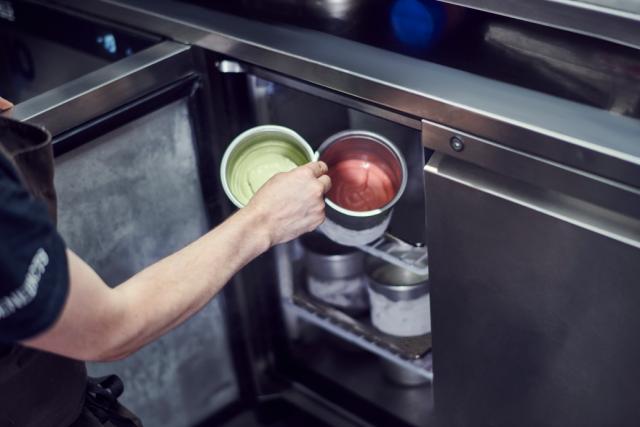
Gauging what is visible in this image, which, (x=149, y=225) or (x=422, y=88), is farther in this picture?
(x=149, y=225)

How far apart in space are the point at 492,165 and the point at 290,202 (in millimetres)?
308

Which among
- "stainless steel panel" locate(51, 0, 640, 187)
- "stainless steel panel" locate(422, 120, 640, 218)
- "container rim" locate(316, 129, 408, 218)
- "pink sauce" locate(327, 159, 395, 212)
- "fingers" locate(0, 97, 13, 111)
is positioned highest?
"stainless steel panel" locate(51, 0, 640, 187)

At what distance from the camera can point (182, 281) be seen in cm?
118

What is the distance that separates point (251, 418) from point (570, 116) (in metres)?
1.17

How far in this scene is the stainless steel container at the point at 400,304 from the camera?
1.73 metres

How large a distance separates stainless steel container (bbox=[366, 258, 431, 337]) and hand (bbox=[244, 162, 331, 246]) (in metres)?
0.40

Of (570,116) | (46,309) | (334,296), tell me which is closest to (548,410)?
(570,116)

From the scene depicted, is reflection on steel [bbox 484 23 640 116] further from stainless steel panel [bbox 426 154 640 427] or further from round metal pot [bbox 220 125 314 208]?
round metal pot [bbox 220 125 314 208]

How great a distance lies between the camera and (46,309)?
0.95 m

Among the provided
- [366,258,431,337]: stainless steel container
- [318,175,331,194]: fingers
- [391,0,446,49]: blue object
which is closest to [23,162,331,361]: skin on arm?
[318,175,331,194]: fingers

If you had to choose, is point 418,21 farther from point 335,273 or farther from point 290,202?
point 335,273

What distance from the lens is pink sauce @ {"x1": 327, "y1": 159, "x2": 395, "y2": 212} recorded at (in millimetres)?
1563

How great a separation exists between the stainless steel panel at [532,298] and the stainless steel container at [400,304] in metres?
0.22

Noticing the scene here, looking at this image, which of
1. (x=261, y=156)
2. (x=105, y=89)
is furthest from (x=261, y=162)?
(x=105, y=89)
